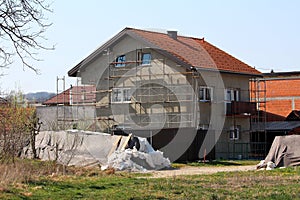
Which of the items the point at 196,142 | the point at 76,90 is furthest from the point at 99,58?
the point at 196,142

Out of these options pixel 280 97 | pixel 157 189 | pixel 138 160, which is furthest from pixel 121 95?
pixel 157 189

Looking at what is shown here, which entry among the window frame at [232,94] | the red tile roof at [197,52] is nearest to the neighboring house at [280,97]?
the window frame at [232,94]

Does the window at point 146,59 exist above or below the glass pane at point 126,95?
above

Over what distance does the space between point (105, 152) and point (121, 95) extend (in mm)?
12725

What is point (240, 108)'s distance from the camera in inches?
1752

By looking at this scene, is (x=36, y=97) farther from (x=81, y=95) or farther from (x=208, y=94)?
(x=208, y=94)

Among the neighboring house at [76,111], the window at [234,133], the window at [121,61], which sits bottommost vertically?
the window at [234,133]

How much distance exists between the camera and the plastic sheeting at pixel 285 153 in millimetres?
29188

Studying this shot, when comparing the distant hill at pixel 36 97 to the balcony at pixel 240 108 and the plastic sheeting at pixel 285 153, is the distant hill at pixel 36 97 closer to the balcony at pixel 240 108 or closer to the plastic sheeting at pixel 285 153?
the balcony at pixel 240 108

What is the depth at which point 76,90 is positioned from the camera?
5103 cm

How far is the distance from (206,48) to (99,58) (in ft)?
25.7

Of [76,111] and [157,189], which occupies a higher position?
[76,111]

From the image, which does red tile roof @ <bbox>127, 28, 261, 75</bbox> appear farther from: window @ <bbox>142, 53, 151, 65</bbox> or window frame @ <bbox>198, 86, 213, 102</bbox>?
window frame @ <bbox>198, 86, 213, 102</bbox>

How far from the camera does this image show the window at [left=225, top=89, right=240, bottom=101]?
45037 millimetres
